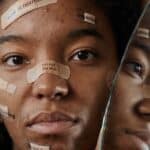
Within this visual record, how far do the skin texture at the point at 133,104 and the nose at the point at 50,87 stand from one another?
4.5 inches

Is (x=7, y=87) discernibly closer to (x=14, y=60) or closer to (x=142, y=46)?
(x=14, y=60)

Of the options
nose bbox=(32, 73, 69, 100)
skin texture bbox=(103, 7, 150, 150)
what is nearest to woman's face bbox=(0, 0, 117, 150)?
nose bbox=(32, 73, 69, 100)

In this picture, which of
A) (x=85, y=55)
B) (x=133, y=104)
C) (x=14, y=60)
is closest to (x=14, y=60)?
(x=14, y=60)

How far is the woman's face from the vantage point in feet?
2.27

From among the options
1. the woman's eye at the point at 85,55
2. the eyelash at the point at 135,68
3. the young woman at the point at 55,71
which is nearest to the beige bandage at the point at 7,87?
the young woman at the point at 55,71

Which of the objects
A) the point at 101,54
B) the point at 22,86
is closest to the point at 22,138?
the point at 22,86

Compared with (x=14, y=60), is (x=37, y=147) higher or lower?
lower

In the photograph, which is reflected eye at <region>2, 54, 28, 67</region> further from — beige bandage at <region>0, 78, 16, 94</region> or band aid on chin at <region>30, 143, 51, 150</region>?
band aid on chin at <region>30, 143, 51, 150</region>

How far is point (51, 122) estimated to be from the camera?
0.69 m

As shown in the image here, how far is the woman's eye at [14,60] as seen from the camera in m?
0.72

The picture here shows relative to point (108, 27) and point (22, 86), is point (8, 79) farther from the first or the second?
point (108, 27)

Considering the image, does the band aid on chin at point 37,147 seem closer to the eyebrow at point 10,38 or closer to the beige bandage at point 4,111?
the beige bandage at point 4,111

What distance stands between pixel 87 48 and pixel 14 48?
0.12m

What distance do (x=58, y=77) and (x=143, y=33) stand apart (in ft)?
0.60
